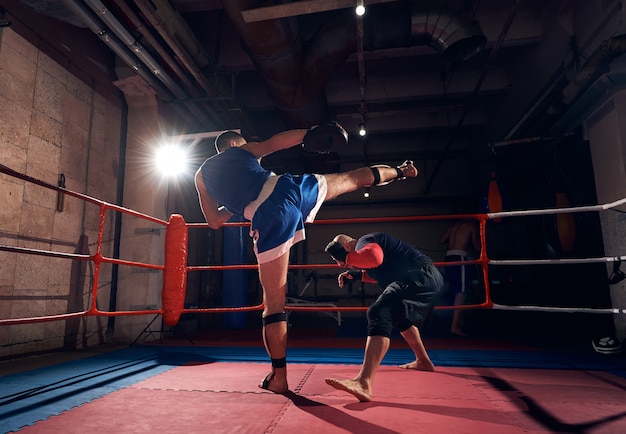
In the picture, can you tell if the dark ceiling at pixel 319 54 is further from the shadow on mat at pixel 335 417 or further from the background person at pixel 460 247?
the shadow on mat at pixel 335 417

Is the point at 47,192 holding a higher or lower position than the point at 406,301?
higher

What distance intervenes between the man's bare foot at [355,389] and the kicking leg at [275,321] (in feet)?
1.03

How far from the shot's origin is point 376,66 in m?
6.33

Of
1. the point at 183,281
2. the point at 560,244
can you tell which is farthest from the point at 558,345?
the point at 183,281

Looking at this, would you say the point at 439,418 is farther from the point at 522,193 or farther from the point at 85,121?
the point at 522,193

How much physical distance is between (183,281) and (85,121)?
256 cm

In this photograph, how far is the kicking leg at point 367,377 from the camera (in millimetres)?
1817

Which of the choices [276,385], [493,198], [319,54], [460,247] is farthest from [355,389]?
[493,198]

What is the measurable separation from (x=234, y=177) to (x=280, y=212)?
41 cm

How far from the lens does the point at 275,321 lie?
2.05 m

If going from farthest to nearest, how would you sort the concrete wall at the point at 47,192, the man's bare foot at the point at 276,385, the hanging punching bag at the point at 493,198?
1. the hanging punching bag at the point at 493,198
2. the concrete wall at the point at 47,192
3. the man's bare foot at the point at 276,385

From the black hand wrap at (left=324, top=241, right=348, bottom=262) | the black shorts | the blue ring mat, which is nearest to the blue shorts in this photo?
the black hand wrap at (left=324, top=241, right=348, bottom=262)

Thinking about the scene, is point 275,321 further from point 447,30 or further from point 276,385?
point 447,30

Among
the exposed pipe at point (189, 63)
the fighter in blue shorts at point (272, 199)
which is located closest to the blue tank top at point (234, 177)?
the fighter in blue shorts at point (272, 199)
